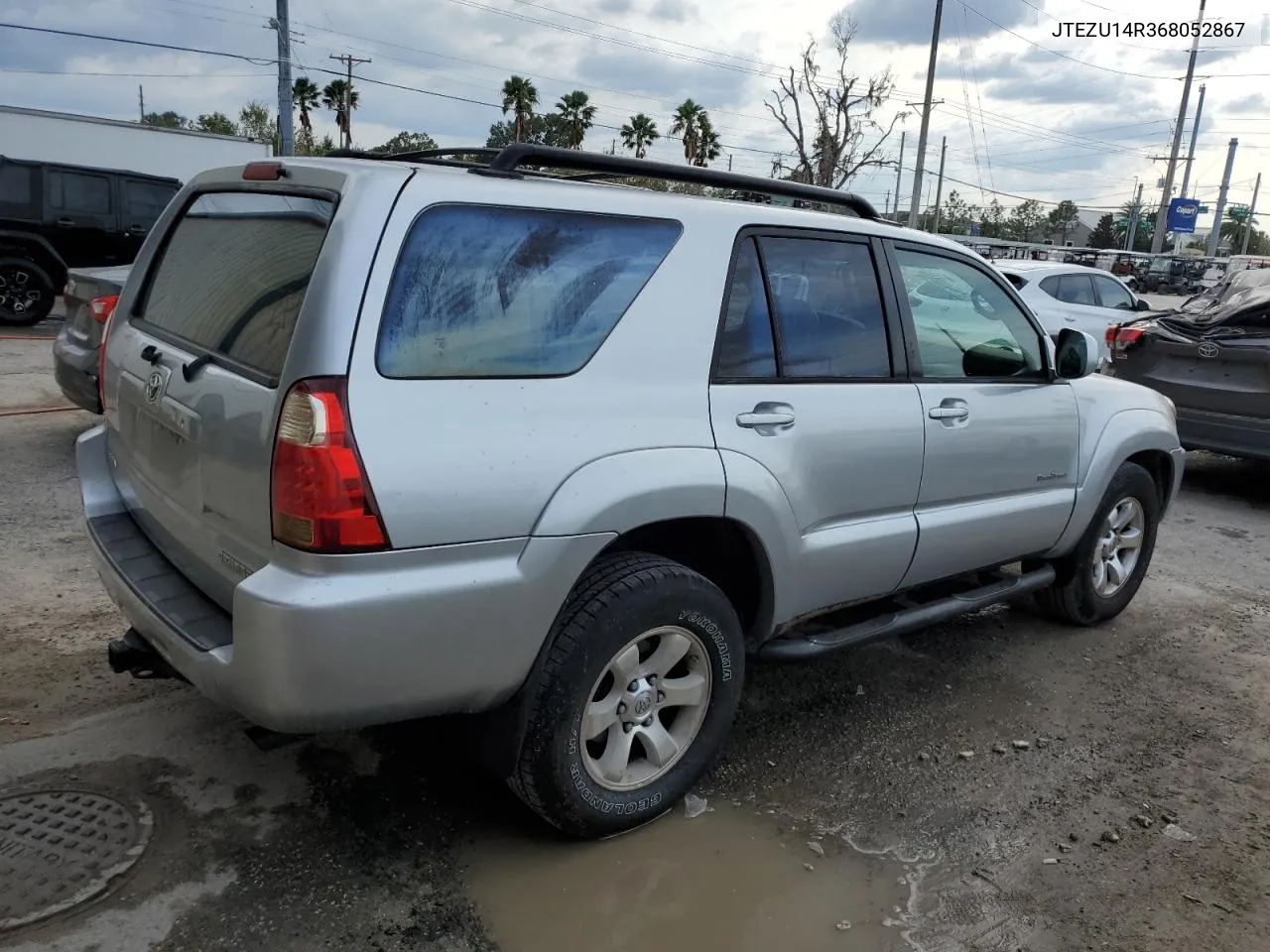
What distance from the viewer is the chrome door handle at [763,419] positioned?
2983mm

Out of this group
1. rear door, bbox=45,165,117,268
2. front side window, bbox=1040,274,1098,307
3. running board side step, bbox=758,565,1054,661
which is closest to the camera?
running board side step, bbox=758,565,1054,661

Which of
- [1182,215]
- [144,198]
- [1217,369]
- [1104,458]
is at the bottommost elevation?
[1104,458]

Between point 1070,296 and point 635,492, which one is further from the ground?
point 1070,296

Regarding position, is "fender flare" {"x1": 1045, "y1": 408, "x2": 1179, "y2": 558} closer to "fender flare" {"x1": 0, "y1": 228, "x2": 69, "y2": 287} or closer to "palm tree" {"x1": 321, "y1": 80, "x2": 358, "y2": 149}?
"fender flare" {"x1": 0, "y1": 228, "x2": 69, "y2": 287}

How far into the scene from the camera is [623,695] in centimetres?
283

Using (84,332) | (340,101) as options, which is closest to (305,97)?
(340,101)

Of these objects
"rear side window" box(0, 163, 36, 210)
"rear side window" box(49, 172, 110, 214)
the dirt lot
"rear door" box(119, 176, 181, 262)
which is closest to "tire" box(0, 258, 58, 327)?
"rear side window" box(0, 163, 36, 210)

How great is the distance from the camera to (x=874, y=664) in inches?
170

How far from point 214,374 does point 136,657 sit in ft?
3.04

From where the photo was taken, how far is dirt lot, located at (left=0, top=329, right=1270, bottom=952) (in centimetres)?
258

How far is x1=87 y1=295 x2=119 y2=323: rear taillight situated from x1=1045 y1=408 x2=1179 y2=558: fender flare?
545 cm

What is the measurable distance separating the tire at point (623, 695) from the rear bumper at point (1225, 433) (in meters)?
5.69

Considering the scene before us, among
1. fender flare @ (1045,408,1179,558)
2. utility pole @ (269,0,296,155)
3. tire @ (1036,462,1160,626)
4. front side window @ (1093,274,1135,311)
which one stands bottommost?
tire @ (1036,462,1160,626)

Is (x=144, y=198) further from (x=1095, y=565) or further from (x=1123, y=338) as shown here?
(x=1095, y=565)
